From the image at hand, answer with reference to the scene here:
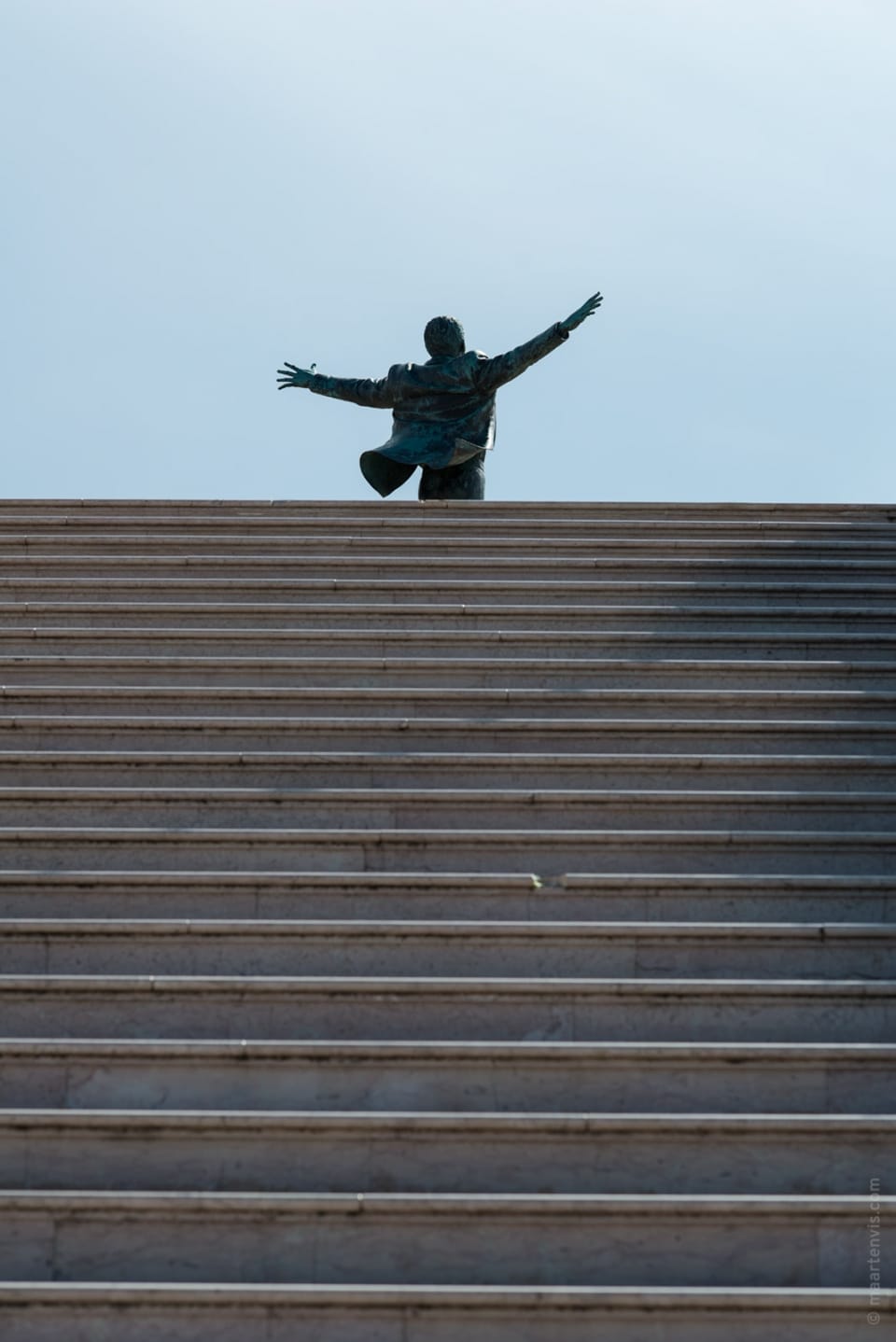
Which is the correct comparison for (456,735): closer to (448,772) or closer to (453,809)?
(448,772)

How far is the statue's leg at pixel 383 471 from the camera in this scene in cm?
1627

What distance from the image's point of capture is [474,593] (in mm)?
13055

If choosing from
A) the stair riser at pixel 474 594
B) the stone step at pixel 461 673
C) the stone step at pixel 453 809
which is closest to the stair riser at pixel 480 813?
the stone step at pixel 453 809

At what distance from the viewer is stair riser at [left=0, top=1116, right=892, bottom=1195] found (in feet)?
29.5

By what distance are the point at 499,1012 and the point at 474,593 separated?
378 centimetres

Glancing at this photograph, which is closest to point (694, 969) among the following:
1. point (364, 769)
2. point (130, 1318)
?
point (364, 769)

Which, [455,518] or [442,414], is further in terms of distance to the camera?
[442,414]

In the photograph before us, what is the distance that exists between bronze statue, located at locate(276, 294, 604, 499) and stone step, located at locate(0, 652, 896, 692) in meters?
4.00

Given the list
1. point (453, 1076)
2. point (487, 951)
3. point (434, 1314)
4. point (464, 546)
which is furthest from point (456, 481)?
point (434, 1314)

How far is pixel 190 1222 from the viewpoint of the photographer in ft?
28.8

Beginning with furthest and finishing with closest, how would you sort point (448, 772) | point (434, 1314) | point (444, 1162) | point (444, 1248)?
point (448, 772) → point (444, 1162) → point (444, 1248) → point (434, 1314)

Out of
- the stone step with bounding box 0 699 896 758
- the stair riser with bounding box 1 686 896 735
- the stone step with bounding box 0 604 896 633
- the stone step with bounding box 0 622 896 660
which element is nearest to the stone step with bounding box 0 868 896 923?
the stone step with bounding box 0 699 896 758

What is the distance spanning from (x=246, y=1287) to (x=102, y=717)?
390cm

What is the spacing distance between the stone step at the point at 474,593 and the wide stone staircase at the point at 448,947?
2cm
